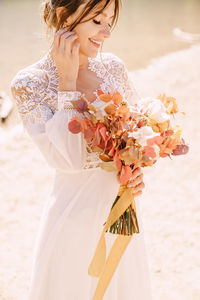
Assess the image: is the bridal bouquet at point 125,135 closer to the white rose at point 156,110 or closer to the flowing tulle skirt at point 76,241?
the white rose at point 156,110

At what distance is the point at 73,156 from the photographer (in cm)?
183

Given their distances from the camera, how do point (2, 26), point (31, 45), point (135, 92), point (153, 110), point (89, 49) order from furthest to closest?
point (2, 26)
point (31, 45)
point (135, 92)
point (89, 49)
point (153, 110)

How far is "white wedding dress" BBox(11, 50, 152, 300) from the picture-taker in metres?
1.83

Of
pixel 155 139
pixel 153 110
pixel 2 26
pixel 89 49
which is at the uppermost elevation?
pixel 2 26

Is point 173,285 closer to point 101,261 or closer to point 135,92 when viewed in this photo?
point 101,261

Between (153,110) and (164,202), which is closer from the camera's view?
(153,110)

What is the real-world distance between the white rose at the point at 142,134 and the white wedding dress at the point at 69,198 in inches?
10.7

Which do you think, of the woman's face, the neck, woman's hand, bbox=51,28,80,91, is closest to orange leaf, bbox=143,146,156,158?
woman's hand, bbox=51,28,80,91

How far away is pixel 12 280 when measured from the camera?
137 inches

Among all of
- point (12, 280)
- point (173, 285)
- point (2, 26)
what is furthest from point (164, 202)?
point (2, 26)

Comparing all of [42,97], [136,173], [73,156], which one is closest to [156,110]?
[136,173]

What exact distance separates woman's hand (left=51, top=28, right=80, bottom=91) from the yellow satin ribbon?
62 cm

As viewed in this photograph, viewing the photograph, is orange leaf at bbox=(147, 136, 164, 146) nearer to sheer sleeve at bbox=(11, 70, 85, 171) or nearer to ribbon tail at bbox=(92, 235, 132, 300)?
sheer sleeve at bbox=(11, 70, 85, 171)

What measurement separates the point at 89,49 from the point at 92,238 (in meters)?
1.02
